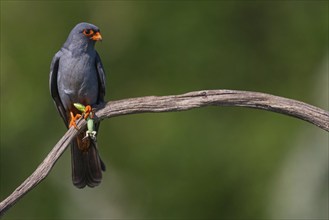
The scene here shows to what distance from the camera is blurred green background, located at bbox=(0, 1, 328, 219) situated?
1234cm

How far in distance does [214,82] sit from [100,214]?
7.32 feet

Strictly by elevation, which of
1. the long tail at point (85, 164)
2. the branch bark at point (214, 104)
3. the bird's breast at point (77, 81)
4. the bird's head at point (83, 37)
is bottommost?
the long tail at point (85, 164)

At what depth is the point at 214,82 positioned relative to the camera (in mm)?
13094

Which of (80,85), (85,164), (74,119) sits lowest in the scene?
(85,164)

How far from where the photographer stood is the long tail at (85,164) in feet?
27.5

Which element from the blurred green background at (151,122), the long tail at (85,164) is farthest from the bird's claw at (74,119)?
the blurred green background at (151,122)

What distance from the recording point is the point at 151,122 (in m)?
12.9

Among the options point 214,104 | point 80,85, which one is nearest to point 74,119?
point 80,85

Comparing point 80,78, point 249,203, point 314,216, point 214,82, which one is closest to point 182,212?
point 249,203

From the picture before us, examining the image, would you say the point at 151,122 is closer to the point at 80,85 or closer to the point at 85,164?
the point at 85,164

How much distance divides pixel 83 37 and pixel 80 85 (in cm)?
41

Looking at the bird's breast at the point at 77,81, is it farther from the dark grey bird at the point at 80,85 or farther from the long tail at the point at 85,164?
the long tail at the point at 85,164

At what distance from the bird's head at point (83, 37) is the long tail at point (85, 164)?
72 cm

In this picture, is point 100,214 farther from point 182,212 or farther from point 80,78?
point 80,78
